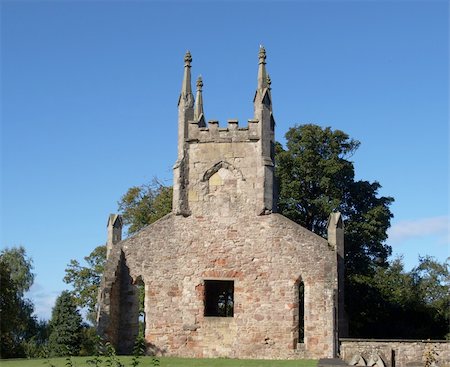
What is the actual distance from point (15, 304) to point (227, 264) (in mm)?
19581

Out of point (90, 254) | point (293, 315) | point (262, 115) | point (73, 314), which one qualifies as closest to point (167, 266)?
point (293, 315)

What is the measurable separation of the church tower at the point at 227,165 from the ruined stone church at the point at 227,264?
38mm

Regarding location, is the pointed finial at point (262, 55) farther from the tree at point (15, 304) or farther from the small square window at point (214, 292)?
the tree at point (15, 304)

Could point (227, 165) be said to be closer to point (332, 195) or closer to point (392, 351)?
point (392, 351)

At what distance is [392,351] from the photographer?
24594 millimetres

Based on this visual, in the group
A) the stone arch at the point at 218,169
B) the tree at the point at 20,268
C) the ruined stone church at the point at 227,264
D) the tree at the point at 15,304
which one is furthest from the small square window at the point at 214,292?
the tree at the point at 20,268

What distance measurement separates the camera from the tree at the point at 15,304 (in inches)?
1522

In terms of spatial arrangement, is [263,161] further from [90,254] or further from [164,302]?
[90,254]

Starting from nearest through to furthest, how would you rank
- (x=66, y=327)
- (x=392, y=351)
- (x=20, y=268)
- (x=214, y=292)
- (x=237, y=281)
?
(x=392, y=351), (x=237, y=281), (x=214, y=292), (x=66, y=327), (x=20, y=268)

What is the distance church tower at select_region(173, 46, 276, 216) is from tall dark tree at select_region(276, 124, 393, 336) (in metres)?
11.7

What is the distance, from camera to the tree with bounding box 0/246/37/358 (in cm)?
3866

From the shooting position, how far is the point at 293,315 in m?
25.7

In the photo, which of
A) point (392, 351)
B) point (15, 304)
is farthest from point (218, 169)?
point (15, 304)

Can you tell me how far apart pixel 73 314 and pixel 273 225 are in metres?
15.9
